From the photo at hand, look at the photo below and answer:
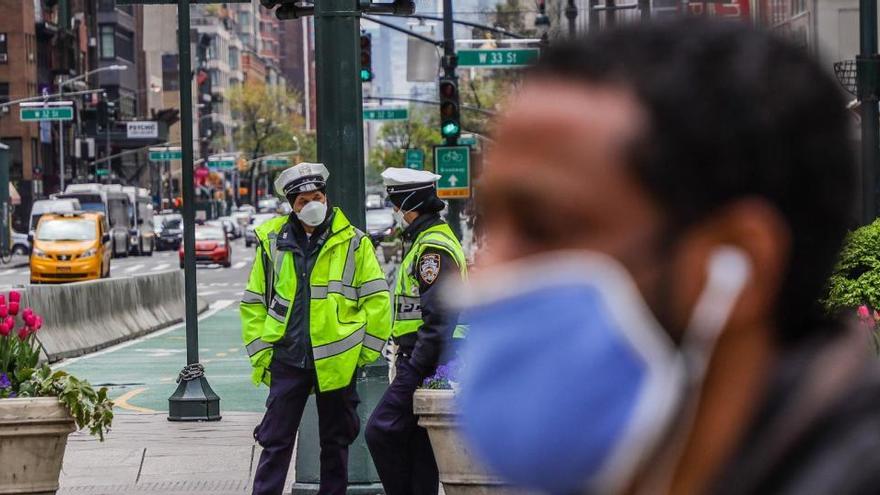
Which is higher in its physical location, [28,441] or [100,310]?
[28,441]

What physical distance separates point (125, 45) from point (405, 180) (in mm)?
126102

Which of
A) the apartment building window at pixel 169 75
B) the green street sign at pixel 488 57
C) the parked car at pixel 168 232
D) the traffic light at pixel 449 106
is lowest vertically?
the parked car at pixel 168 232

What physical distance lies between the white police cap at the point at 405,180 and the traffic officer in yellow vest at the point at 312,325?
294 mm

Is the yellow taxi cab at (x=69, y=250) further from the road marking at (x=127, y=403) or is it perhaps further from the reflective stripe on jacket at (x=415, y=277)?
the reflective stripe on jacket at (x=415, y=277)

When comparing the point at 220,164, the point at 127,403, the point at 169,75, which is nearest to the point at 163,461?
the point at 127,403

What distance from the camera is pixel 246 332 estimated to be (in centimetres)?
872

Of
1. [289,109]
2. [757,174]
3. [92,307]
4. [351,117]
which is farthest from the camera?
[289,109]

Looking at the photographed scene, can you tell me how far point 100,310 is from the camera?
25547 millimetres

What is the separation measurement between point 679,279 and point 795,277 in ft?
0.36

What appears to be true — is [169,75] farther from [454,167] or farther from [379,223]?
[454,167]

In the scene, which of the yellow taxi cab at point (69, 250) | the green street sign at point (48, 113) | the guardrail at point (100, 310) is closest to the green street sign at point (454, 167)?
the guardrail at point (100, 310)

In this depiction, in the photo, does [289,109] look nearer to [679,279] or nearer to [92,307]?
[92,307]

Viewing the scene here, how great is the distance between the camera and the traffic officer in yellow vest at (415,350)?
8.61 meters

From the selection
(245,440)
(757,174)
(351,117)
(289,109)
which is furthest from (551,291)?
(289,109)
